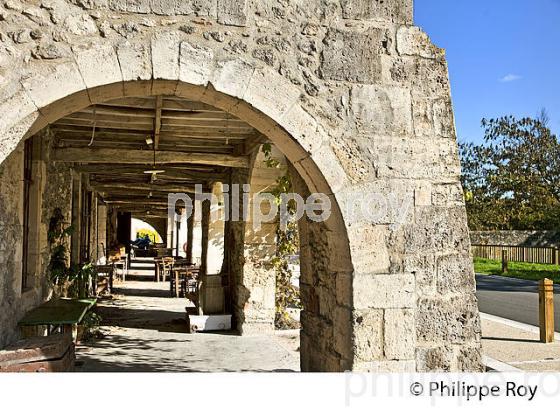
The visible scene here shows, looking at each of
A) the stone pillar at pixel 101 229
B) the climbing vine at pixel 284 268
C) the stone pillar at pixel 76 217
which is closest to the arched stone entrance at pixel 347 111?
the climbing vine at pixel 284 268

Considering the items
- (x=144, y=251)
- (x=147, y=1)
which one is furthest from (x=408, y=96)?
(x=144, y=251)

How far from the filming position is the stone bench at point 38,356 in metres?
3.68

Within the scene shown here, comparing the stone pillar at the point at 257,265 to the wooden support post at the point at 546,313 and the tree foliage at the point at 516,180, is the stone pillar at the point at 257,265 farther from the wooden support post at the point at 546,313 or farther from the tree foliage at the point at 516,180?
the tree foliage at the point at 516,180

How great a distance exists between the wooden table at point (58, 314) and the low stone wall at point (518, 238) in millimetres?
20912

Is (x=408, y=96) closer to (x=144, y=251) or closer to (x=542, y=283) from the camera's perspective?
(x=542, y=283)

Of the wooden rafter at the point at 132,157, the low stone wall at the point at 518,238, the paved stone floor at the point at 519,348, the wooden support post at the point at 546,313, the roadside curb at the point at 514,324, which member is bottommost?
the roadside curb at the point at 514,324

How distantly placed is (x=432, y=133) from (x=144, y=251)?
87.9ft

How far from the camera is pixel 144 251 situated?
94.2 feet

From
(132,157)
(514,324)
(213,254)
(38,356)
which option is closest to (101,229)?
(213,254)

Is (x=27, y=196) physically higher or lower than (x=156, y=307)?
higher

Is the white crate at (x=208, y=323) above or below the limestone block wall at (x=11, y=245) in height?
below

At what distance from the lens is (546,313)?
670 centimetres

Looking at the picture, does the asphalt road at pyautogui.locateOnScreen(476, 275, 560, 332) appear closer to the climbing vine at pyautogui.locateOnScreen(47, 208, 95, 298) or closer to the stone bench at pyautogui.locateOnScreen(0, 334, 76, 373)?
the climbing vine at pyautogui.locateOnScreen(47, 208, 95, 298)

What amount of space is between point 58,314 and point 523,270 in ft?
55.7
